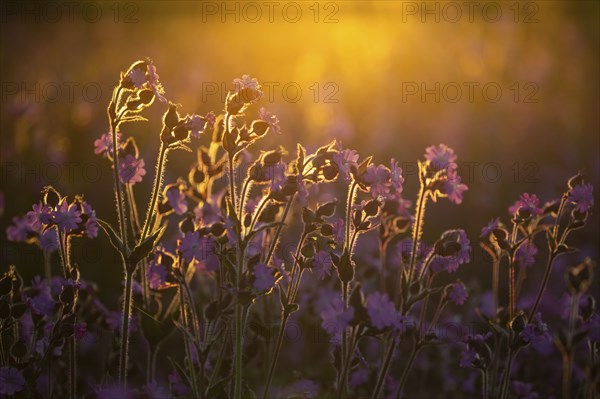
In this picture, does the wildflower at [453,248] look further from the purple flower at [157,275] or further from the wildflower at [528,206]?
the purple flower at [157,275]

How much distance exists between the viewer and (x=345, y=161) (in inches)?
91.0

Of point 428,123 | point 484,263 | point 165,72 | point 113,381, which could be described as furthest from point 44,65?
point 113,381

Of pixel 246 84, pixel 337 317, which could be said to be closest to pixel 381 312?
pixel 337 317

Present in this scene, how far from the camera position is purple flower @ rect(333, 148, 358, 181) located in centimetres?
229

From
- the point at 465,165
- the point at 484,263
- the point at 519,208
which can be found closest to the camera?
the point at 519,208

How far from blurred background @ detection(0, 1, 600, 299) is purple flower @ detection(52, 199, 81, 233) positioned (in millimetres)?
2453

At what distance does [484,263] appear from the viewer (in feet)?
19.7

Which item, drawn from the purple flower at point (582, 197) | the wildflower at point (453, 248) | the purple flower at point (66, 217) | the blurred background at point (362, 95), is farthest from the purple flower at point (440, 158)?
the blurred background at point (362, 95)

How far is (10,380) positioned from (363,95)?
7260 mm

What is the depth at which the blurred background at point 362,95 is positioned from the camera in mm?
6504

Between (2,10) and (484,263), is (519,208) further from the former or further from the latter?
(2,10)

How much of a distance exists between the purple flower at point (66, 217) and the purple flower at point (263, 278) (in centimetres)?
61

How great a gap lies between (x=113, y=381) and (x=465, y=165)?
524cm

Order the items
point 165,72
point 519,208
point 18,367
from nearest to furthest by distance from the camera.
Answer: point 18,367
point 519,208
point 165,72
